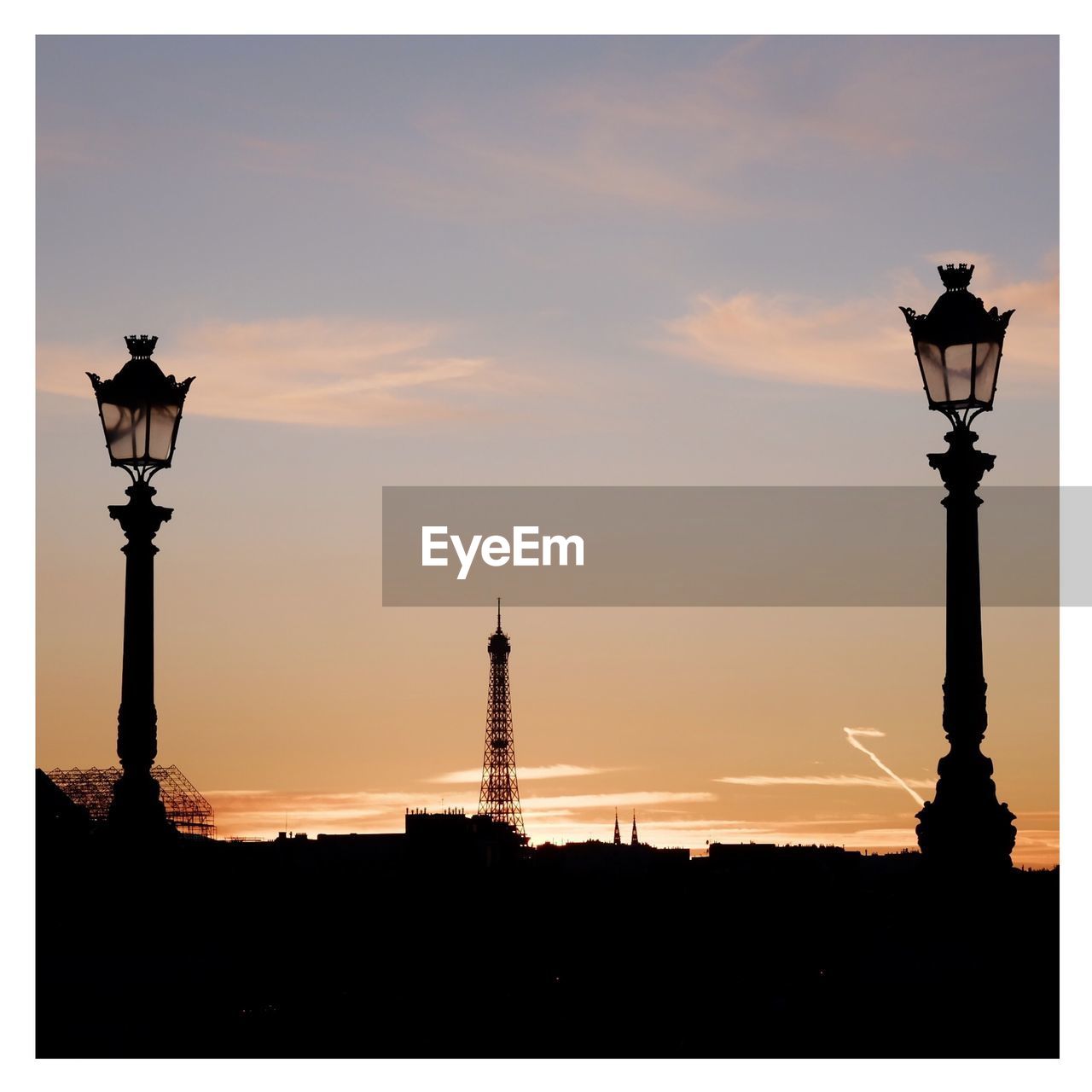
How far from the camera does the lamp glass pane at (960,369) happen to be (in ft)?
60.4

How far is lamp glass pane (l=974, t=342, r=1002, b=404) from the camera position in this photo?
18.4 metres

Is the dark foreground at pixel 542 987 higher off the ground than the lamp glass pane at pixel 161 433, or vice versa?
the lamp glass pane at pixel 161 433

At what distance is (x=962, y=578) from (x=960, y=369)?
1.82 metres

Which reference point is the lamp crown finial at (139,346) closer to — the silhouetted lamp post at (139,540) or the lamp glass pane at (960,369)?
the silhouetted lamp post at (139,540)

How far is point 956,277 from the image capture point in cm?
1888

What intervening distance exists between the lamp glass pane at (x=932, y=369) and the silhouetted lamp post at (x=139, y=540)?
7695mm

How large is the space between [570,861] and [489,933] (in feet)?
401

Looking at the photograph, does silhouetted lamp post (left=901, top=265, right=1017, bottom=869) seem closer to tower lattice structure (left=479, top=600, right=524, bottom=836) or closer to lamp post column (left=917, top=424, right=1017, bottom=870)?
lamp post column (left=917, top=424, right=1017, bottom=870)

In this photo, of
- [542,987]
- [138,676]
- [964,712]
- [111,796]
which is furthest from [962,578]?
[111,796]

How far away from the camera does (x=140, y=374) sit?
2173cm

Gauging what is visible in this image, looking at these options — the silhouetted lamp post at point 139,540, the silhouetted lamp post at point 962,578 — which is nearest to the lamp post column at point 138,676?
the silhouetted lamp post at point 139,540

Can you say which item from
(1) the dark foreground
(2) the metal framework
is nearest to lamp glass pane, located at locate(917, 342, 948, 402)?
(1) the dark foreground

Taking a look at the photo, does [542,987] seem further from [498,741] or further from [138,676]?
[498,741]
